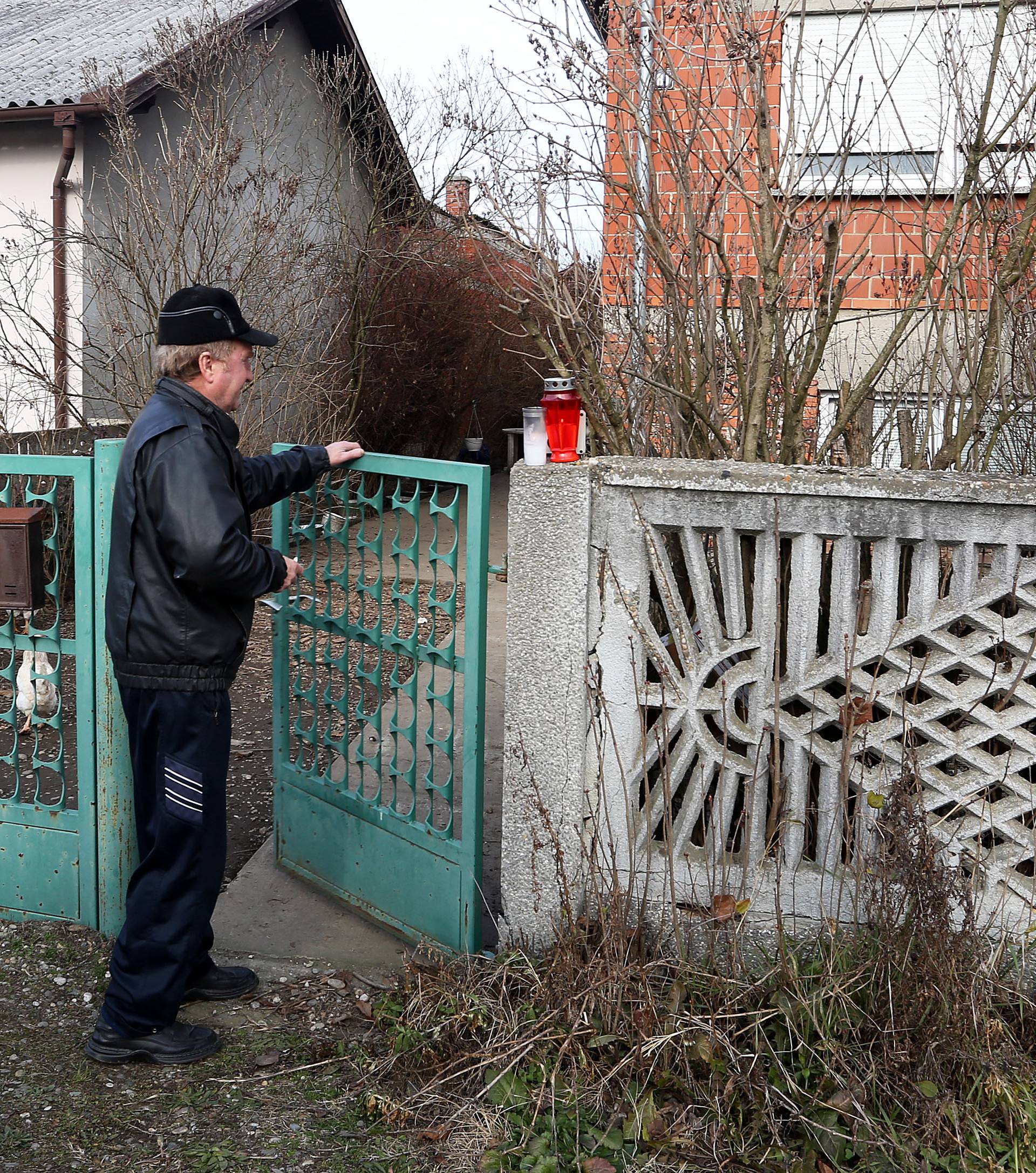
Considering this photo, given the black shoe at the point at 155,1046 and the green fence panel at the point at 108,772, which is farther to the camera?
the green fence panel at the point at 108,772

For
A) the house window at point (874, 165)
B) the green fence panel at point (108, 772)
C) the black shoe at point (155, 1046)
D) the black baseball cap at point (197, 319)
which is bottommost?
the black shoe at point (155, 1046)

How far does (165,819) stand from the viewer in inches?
131

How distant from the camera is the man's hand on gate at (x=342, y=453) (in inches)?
154

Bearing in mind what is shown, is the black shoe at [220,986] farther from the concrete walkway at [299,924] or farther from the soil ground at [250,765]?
the soil ground at [250,765]

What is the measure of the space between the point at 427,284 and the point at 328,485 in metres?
11.5

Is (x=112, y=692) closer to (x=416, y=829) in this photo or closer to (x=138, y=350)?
(x=416, y=829)

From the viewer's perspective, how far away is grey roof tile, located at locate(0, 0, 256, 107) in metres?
11.6

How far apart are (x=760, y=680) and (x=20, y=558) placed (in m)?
2.34

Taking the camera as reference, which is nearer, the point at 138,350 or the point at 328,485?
the point at 328,485

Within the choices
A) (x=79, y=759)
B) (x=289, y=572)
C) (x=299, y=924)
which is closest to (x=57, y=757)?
(x=79, y=759)

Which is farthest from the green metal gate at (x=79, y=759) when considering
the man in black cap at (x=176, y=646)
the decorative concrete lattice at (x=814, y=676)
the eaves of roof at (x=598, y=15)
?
the eaves of roof at (x=598, y=15)

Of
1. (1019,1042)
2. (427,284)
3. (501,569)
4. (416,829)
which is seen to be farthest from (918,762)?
(427,284)

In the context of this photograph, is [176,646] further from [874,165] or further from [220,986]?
[874,165]

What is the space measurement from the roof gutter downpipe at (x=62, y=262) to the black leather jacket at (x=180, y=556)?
24.7 ft
